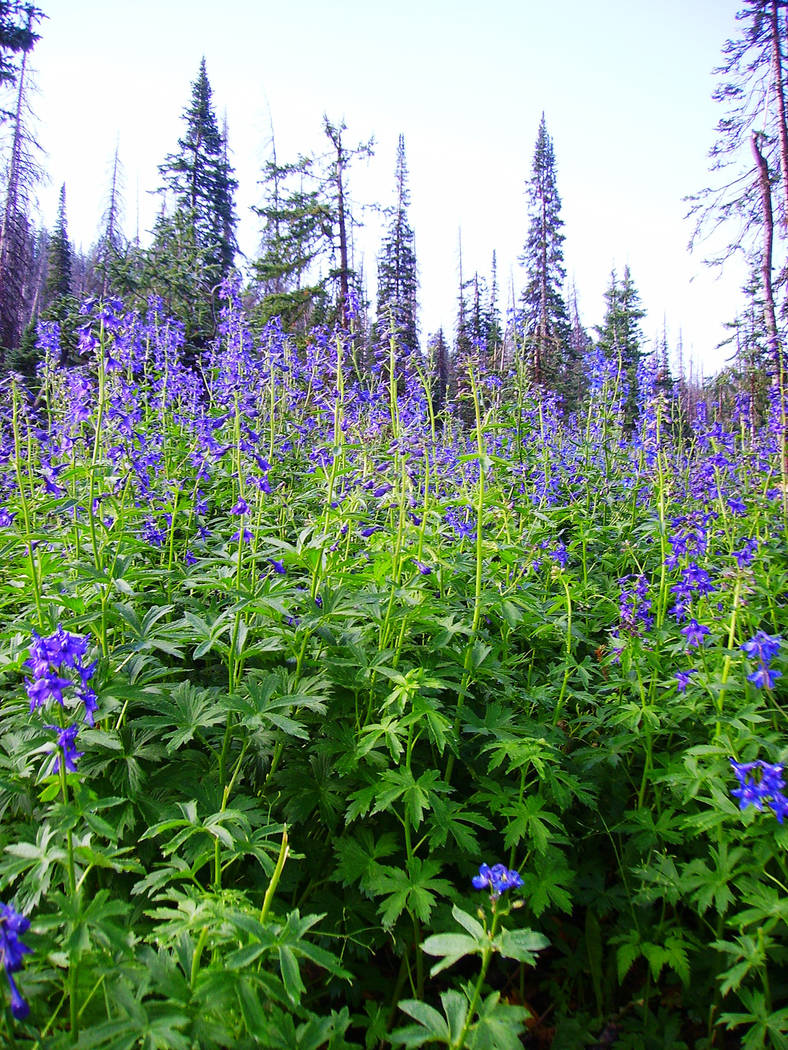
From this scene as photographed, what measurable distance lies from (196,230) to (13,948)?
28.5 m

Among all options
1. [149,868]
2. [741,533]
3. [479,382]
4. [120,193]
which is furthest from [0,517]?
[120,193]

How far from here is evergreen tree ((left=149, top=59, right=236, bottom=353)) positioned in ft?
55.3

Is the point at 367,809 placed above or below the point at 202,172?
below

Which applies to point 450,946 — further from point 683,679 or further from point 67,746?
point 683,679

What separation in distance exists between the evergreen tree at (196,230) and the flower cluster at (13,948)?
49.7 feet

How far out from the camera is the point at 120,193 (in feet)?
165

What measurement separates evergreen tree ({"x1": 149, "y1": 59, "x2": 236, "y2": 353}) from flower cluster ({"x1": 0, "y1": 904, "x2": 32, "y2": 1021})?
15134 millimetres

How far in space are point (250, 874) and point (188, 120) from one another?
37855 mm

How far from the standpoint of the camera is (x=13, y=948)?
1.20m

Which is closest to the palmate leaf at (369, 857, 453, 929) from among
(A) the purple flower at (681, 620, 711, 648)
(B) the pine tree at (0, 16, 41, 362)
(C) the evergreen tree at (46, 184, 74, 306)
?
A: (A) the purple flower at (681, 620, 711, 648)

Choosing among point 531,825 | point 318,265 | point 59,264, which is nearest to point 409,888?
point 531,825

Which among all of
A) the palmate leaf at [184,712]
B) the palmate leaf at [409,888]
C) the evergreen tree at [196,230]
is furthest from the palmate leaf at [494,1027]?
the evergreen tree at [196,230]

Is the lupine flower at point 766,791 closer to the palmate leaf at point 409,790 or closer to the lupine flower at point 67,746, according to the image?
the palmate leaf at point 409,790

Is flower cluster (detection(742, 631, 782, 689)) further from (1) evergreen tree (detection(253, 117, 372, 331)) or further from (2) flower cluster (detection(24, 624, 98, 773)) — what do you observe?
(1) evergreen tree (detection(253, 117, 372, 331))
